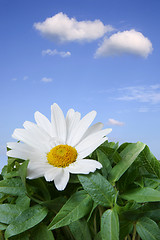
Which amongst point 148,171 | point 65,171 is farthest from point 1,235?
point 148,171

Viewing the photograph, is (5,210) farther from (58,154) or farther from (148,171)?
(148,171)

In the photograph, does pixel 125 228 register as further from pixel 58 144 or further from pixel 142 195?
pixel 58 144

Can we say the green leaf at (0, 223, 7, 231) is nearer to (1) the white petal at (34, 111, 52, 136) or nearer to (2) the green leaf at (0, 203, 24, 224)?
(2) the green leaf at (0, 203, 24, 224)

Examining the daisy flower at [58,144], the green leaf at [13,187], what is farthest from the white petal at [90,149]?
the green leaf at [13,187]

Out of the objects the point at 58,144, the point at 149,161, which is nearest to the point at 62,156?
the point at 58,144

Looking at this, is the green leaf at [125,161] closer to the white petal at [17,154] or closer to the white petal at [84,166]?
the white petal at [84,166]
